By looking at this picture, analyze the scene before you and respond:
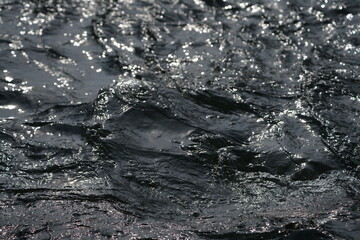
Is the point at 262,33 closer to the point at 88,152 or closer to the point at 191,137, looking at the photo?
the point at 191,137

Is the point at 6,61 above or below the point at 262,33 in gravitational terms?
below

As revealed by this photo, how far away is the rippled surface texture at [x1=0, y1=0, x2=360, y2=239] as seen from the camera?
3863 mm

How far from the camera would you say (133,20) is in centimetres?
692

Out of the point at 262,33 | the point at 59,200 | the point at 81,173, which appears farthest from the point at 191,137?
the point at 262,33

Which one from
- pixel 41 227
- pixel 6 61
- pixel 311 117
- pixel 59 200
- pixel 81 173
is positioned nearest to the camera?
pixel 41 227

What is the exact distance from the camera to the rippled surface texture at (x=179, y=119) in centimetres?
386

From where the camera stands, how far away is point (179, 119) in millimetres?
5117

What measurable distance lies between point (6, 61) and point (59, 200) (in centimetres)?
A: 260

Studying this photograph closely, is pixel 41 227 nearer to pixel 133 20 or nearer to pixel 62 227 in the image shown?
pixel 62 227

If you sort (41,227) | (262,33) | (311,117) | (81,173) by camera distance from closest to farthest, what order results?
(41,227) → (81,173) → (311,117) → (262,33)

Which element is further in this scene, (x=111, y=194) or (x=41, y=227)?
(x=111, y=194)

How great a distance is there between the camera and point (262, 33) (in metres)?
6.64

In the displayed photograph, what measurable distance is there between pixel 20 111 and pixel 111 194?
1.62 m

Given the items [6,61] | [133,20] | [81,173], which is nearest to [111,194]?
[81,173]
